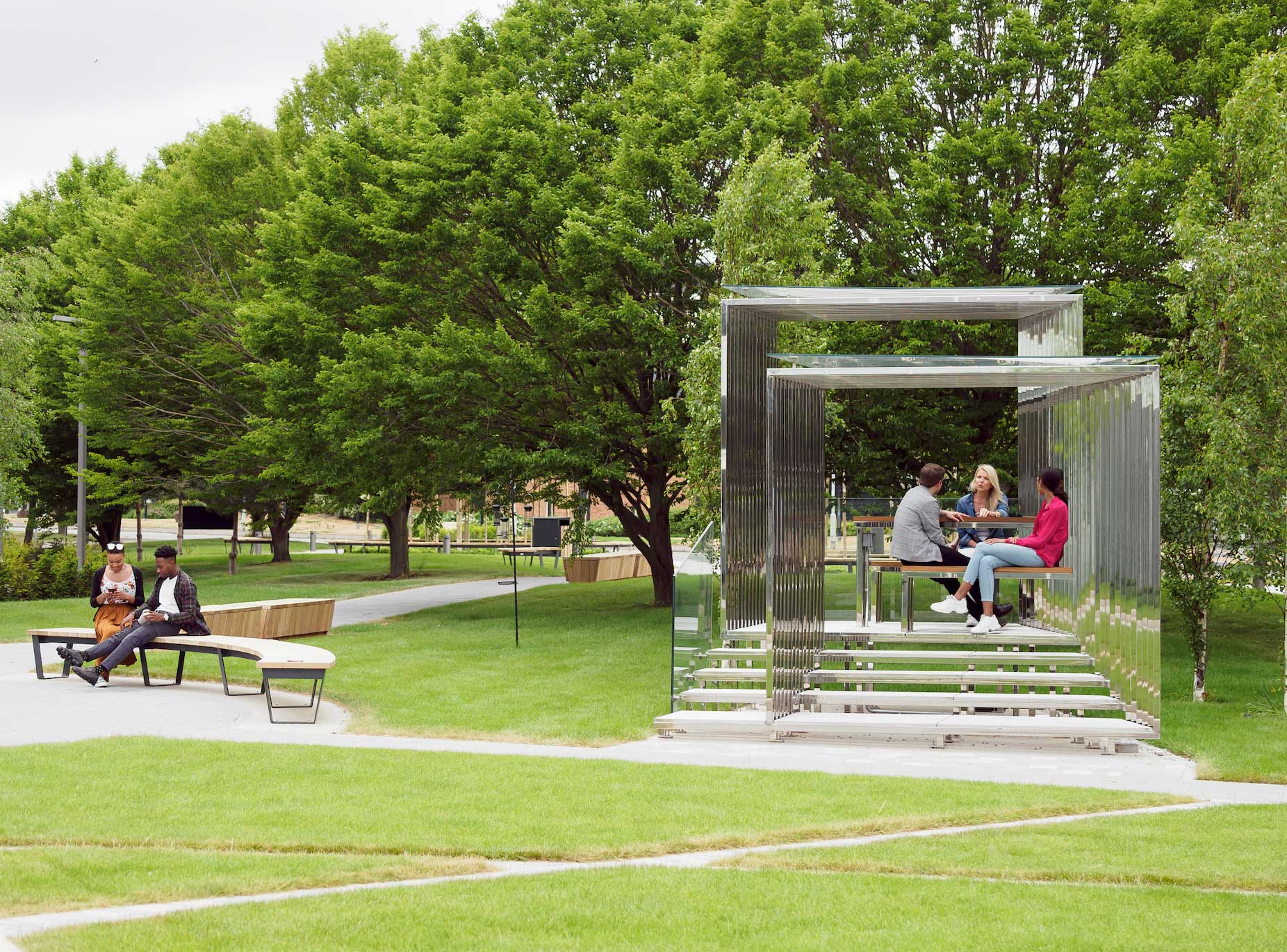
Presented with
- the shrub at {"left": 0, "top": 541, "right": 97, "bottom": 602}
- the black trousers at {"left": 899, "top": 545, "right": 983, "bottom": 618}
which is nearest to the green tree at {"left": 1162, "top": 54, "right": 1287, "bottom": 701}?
the black trousers at {"left": 899, "top": 545, "right": 983, "bottom": 618}

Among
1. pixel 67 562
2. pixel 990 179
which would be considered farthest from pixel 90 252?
pixel 990 179

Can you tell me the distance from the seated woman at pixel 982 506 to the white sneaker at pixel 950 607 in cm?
66

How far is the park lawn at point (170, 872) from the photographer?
21.7 ft

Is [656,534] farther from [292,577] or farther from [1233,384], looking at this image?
[292,577]

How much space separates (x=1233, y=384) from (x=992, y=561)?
10.7 ft

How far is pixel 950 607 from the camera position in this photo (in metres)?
15.3

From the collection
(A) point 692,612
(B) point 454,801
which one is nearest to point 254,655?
(A) point 692,612

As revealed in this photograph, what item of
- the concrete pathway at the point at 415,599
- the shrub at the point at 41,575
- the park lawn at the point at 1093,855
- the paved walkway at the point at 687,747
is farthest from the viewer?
the shrub at the point at 41,575

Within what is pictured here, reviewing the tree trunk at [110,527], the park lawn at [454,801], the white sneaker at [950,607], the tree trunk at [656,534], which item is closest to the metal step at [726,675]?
the white sneaker at [950,607]

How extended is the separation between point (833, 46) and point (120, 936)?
918 inches

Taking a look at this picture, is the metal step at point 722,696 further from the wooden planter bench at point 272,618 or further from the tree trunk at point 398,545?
the tree trunk at point 398,545

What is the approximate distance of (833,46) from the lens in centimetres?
2594

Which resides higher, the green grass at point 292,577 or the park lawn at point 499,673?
the green grass at point 292,577

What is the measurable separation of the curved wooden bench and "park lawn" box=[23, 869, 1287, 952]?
6.89 meters
